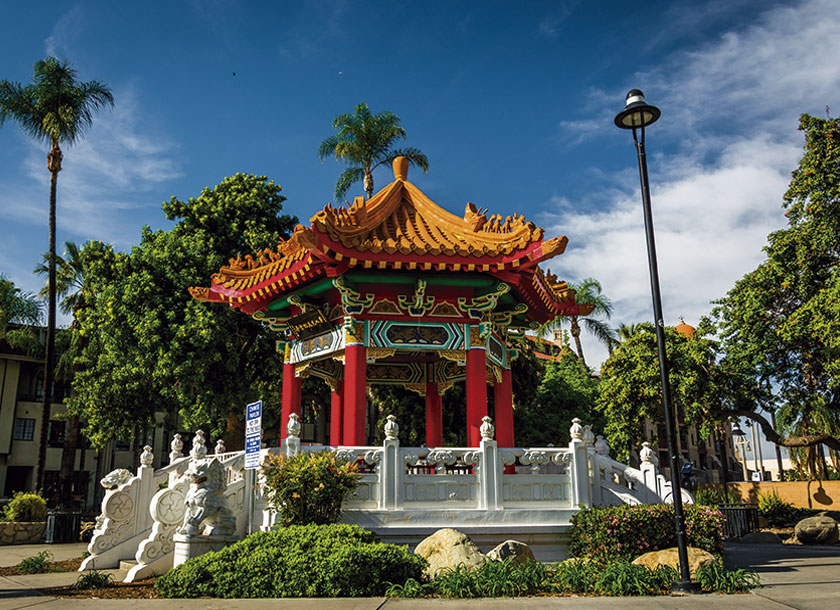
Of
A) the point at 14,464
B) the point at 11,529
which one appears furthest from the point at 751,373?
the point at 14,464

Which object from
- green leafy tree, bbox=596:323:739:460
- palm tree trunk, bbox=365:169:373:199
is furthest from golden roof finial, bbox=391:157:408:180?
green leafy tree, bbox=596:323:739:460

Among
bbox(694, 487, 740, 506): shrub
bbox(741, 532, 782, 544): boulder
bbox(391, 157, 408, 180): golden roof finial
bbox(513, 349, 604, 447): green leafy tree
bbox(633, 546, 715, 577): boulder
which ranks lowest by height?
bbox(741, 532, 782, 544): boulder

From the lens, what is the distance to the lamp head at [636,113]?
10.8 meters

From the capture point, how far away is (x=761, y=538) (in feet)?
74.4

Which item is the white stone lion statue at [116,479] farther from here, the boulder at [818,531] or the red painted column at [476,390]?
the boulder at [818,531]

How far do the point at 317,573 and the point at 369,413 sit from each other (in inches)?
876

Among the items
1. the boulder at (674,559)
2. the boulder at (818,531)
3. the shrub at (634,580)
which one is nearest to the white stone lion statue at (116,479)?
the shrub at (634,580)

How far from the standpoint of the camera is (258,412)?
39.6 feet

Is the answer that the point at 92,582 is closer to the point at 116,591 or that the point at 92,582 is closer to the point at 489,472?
the point at 116,591

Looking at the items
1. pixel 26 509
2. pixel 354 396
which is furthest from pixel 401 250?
pixel 26 509

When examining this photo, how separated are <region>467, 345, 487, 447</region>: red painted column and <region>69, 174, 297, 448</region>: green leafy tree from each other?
37.7 feet

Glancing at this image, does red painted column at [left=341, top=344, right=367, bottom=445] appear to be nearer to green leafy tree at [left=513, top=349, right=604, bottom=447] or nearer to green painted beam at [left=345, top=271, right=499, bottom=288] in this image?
green painted beam at [left=345, top=271, right=499, bottom=288]

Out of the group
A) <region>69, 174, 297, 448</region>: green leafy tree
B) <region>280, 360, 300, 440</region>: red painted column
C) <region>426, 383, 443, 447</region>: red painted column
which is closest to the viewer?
<region>280, 360, 300, 440</region>: red painted column

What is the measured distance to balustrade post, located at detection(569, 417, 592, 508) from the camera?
12.8m
